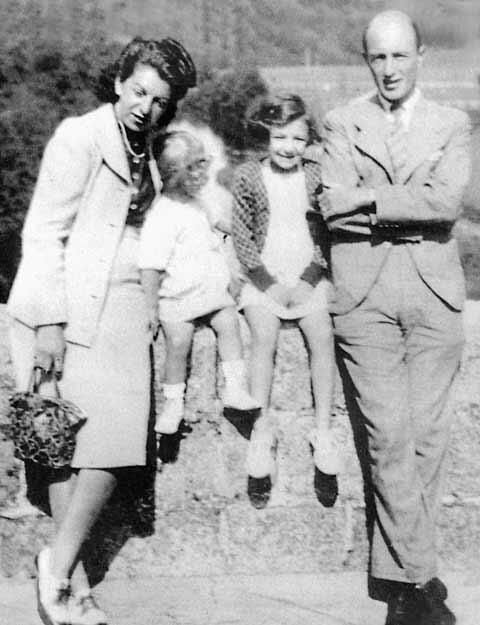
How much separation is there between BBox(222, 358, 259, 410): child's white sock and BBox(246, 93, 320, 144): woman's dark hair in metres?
0.95

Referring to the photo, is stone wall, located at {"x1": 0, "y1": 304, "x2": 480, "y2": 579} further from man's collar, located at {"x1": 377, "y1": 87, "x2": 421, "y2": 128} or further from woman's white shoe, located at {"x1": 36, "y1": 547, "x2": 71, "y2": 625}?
man's collar, located at {"x1": 377, "y1": 87, "x2": 421, "y2": 128}

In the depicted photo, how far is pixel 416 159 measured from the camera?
12.0 feet

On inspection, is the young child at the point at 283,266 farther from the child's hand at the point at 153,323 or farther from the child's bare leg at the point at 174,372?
the child's hand at the point at 153,323

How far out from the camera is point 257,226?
394 centimetres

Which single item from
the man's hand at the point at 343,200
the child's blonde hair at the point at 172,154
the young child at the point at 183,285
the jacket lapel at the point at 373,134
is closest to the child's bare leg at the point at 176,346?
the young child at the point at 183,285

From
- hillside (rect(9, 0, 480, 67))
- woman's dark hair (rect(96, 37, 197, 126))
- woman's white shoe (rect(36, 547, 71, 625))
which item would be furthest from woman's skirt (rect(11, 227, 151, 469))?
hillside (rect(9, 0, 480, 67))

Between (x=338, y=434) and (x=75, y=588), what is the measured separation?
116cm

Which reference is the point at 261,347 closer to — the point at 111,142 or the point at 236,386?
the point at 236,386

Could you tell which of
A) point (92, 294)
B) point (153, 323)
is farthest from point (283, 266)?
point (92, 294)

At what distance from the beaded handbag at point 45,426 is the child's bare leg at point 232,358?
1.94 feet

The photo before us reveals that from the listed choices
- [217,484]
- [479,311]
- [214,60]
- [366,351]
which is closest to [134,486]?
[217,484]

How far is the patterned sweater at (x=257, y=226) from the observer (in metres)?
→ 3.88

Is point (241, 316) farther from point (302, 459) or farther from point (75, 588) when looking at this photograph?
point (75, 588)

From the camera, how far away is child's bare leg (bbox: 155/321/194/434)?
378cm
